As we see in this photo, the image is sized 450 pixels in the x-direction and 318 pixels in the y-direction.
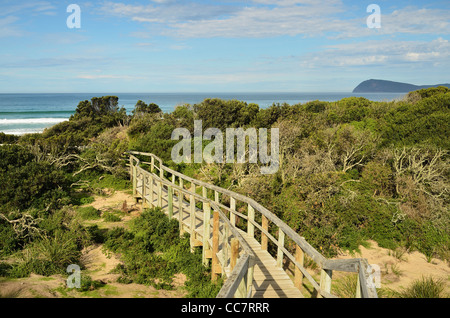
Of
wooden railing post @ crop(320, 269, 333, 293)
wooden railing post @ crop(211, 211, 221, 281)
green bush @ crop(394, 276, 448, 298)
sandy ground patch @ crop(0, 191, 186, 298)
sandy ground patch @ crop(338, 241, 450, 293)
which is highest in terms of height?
wooden railing post @ crop(320, 269, 333, 293)

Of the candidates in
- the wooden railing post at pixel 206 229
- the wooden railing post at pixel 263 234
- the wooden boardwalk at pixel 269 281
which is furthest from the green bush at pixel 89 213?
the wooden railing post at pixel 263 234

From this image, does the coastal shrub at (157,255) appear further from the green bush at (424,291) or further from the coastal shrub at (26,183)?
the green bush at (424,291)

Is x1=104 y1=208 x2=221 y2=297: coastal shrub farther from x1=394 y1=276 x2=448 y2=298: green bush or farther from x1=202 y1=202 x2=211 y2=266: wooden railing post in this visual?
x1=394 y1=276 x2=448 y2=298: green bush

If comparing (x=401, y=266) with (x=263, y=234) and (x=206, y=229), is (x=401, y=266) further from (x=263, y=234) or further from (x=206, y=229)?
(x=206, y=229)

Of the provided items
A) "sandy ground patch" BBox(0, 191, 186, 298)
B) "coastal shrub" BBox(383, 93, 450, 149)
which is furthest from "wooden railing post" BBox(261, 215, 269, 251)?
"coastal shrub" BBox(383, 93, 450, 149)

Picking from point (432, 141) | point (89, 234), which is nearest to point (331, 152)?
point (432, 141)

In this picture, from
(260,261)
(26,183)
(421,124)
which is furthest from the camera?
(421,124)

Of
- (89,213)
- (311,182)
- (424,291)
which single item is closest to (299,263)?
(424,291)

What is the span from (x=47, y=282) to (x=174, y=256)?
9.82 feet

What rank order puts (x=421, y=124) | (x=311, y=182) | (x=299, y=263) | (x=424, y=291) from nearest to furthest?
1. (x=299, y=263)
2. (x=424, y=291)
3. (x=311, y=182)
4. (x=421, y=124)

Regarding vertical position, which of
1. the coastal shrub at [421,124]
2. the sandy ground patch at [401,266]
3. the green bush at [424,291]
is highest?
the coastal shrub at [421,124]

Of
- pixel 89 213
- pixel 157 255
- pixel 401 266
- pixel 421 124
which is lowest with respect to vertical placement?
pixel 401 266

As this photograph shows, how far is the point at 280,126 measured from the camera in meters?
Result: 17.3
